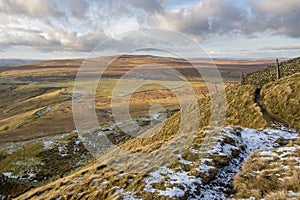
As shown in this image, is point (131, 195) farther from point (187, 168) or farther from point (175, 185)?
point (187, 168)

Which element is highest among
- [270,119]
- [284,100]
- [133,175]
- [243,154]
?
[284,100]

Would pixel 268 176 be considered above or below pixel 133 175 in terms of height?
above

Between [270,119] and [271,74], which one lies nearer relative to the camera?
[270,119]

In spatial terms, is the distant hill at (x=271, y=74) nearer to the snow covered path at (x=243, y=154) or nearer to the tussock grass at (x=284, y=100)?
the tussock grass at (x=284, y=100)

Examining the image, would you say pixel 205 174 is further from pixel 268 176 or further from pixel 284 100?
pixel 284 100

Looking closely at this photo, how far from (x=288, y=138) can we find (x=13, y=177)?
56156 millimetres

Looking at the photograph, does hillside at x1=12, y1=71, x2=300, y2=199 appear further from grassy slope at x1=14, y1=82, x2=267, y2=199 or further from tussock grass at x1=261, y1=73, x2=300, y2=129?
tussock grass at x1=261, y1=73, x2=300, y2=129

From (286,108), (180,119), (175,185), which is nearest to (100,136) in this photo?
(180,119)

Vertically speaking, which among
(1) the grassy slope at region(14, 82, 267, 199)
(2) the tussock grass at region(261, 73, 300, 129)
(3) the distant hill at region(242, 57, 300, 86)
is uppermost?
(3) the distant hill at region(242, 57, 300, 86)

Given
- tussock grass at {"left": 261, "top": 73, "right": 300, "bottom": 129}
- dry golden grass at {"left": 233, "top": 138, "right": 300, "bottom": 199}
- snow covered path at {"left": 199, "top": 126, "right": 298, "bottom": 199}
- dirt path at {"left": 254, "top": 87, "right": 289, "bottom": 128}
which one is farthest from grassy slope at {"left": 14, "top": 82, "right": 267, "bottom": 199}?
dry golden grass at {"left": 233, "top": 138, "right": 300, "bottom": 199}

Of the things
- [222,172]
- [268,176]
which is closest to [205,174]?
[222,172]

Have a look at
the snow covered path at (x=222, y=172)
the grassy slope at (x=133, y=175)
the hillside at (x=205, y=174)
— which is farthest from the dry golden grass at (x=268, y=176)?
the grassy slope at (x=133, y=175)

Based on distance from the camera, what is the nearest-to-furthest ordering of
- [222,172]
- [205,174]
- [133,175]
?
[205,174]
[222,172]
[133,175]

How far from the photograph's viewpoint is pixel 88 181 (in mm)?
18969
